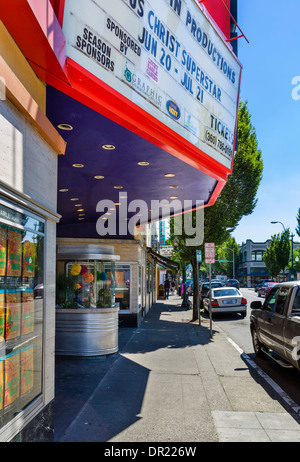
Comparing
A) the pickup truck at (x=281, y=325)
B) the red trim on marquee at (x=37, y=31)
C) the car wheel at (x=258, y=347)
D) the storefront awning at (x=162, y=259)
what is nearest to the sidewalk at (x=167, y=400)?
the car wheel at (x=258, y=347)

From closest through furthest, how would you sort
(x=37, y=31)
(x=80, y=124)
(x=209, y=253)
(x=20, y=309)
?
(x=37, y=31) → (x=20, y=309) → (x=80, y=124) → (x=209, y=253)

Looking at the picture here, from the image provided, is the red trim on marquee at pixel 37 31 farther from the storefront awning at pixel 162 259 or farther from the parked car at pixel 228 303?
the storefront awning at pixel 162 259

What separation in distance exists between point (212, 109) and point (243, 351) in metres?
6.34

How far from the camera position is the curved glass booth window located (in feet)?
30.7

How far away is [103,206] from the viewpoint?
1223 centimetres

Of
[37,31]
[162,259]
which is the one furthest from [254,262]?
[37,31]

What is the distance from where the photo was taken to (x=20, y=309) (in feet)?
12.5

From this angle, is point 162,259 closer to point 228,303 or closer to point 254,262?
point 228,303

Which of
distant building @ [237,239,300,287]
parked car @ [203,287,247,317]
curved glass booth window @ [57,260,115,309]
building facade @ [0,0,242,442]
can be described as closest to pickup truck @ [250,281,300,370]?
building facade @ [0,0,242,442]

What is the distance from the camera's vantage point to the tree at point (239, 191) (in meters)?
17.6

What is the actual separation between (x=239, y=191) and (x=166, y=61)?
42.1ft

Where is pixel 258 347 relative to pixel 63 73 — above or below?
below
